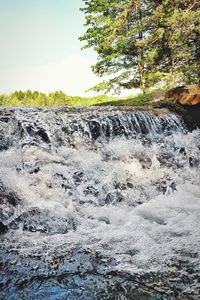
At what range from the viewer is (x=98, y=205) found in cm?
514

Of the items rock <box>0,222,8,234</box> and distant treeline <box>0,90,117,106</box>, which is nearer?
rock <box>0,222,8,234</box>

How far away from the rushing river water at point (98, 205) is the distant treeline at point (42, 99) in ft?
39.4

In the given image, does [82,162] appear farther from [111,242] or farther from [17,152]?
[111,242]

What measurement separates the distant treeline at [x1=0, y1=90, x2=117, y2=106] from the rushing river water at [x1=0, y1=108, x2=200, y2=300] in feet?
39.4

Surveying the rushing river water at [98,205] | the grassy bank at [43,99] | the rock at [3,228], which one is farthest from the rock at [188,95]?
the grassy bank at [43,99]

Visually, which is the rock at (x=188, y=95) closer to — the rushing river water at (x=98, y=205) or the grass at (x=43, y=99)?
the rushing river water at (x=98, y=205)

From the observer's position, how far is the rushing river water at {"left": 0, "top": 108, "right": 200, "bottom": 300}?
105 inches

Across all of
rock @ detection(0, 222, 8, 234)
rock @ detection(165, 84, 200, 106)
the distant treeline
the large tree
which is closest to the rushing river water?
rock @ detection(0, 222, 8, 234)

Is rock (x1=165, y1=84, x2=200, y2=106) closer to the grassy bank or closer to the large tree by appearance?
the large tree

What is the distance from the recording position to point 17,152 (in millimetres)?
6027

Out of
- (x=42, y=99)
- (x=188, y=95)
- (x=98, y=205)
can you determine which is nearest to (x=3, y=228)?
(x=98, y=205)

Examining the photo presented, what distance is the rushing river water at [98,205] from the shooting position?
2674 millimetres

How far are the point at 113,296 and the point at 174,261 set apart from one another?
85cm

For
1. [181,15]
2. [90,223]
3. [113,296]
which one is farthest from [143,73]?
[113,296]
